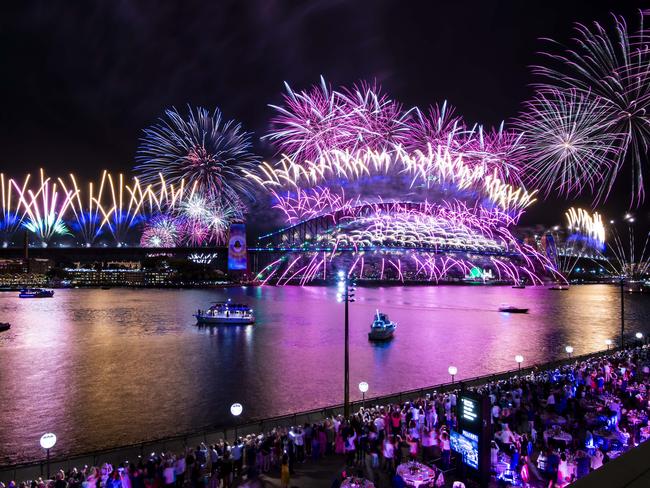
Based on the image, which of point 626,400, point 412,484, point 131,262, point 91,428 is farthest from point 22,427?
point 131,262

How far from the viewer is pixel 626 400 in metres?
12.1

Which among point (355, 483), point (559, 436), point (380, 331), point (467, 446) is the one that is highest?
point (467, 446)

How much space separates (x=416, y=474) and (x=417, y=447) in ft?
6.68

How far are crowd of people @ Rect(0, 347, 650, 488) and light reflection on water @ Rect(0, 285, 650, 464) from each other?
733cm

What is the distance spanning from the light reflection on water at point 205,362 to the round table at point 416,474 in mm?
10512

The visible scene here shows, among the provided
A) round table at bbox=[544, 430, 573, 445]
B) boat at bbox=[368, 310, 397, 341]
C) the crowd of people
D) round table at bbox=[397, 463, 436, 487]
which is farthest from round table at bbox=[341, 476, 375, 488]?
boat at bbox=[368, 310, 397, 341]

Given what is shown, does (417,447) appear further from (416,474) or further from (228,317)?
(228,317)

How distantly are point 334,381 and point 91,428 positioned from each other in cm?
1029

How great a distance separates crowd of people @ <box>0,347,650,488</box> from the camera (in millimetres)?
8047

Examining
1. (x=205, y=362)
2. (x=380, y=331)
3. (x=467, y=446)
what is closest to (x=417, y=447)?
(x=467, y=446)

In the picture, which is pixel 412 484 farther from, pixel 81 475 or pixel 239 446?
pixel 81 475

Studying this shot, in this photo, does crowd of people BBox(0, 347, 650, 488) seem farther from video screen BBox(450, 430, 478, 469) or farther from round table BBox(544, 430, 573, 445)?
video screen BBox(450, 430, 478, 469)

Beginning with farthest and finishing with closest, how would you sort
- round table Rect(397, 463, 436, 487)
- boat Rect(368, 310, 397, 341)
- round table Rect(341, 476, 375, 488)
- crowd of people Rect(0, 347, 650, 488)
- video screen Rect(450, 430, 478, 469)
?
boat Rect(368, 310, 397, 341) < crowd of people Rect(0, 347, 650, 488) < video screen Rect(450, 430, 478, 469) < round table Rect(397, 463, 436, 487) < round table Rect(341, 476, 375, 488)

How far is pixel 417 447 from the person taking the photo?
941 centimetres
